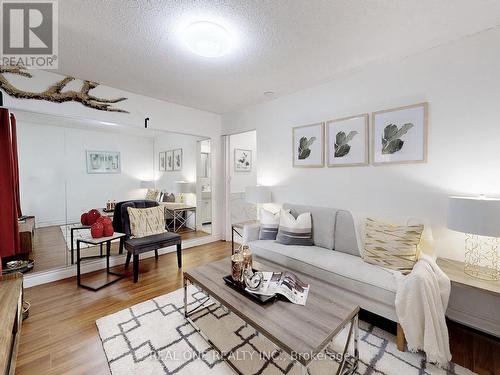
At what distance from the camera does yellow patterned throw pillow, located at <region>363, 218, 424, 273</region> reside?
6.07ft

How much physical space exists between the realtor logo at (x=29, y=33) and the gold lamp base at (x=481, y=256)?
369 centimetres

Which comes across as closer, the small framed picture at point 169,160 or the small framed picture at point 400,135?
the small framed picture at point 400,135

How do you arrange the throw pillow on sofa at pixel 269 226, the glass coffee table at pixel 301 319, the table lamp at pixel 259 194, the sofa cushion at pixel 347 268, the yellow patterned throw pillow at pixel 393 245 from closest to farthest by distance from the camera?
1. the glass coffee table at pixel 301 319
2. the sofa cushion at pixel 347 268
3. the yellow patterned throw pillow at pixel 393 245
4. the throw pillow on sofa at pixel 269 226
5. the table lamp at pixel 259 194

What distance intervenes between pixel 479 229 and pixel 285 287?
142 cm

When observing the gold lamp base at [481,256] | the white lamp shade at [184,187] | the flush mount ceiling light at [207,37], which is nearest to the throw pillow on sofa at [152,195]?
the white lamp shade at [184,187]

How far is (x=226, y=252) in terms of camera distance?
372 centimetres

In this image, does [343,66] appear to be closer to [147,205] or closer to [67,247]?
[147,205]

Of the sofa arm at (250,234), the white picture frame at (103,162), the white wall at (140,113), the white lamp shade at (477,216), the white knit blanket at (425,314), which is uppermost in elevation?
the white wall at (140,113)

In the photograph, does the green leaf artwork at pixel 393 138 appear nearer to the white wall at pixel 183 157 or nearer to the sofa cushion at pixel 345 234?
the sofa cushion at pixel 345 234

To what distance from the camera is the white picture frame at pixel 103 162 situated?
119 inches

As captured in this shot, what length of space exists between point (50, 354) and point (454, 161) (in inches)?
140

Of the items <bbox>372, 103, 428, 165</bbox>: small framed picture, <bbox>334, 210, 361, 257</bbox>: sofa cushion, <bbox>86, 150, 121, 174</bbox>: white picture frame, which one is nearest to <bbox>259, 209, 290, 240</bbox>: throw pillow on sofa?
<bbox>334, 210, 361, 257</bbox>: sofa cushion

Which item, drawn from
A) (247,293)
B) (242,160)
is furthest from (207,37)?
(242,160)

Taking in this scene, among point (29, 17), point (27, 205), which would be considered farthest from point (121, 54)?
point (27, 205)
